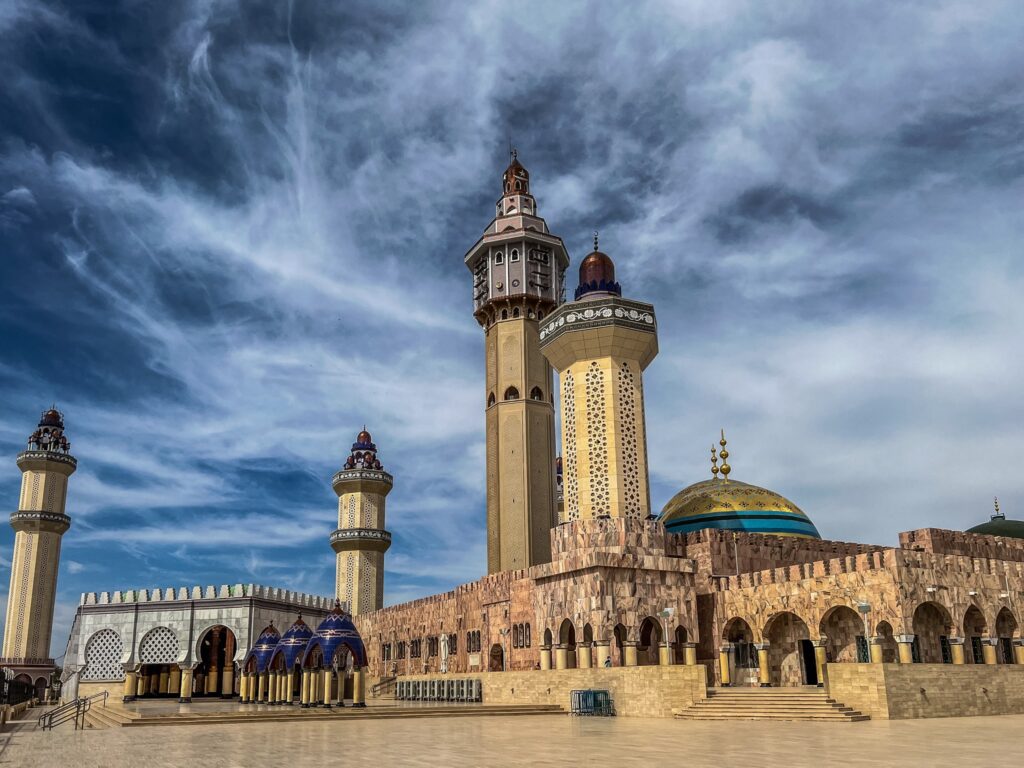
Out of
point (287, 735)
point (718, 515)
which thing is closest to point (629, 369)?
point (718, 515)

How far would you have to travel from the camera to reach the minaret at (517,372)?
118ft

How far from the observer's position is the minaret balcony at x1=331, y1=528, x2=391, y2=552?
48406 millimetres

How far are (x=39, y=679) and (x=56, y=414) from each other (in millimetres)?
13379

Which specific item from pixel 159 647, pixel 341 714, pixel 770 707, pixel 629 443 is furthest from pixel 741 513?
pixel 159 647

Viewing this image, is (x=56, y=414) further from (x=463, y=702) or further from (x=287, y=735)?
(x=287, y=735)

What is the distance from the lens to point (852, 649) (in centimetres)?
2252

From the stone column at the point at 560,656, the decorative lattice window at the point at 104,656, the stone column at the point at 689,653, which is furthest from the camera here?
the decorative lattice window at the point at 104,656

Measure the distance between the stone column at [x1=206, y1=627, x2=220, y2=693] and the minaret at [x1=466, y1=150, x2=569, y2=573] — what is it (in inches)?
636

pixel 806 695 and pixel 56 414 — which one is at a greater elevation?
pixel 56 414

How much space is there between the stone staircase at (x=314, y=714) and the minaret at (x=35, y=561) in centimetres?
2578

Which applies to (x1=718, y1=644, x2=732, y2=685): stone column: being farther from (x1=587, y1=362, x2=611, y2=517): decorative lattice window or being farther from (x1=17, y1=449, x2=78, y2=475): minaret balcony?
(x1=17, y1=449, x2=78, y2=475): minaret balcony

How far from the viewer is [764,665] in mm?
24172

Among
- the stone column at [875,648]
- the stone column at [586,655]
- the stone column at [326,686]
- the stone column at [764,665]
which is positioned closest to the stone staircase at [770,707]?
the stone column at [875,648]

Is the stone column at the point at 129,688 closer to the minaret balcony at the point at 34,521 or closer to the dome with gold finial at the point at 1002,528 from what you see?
the minaret balcony at the point at 34,521
